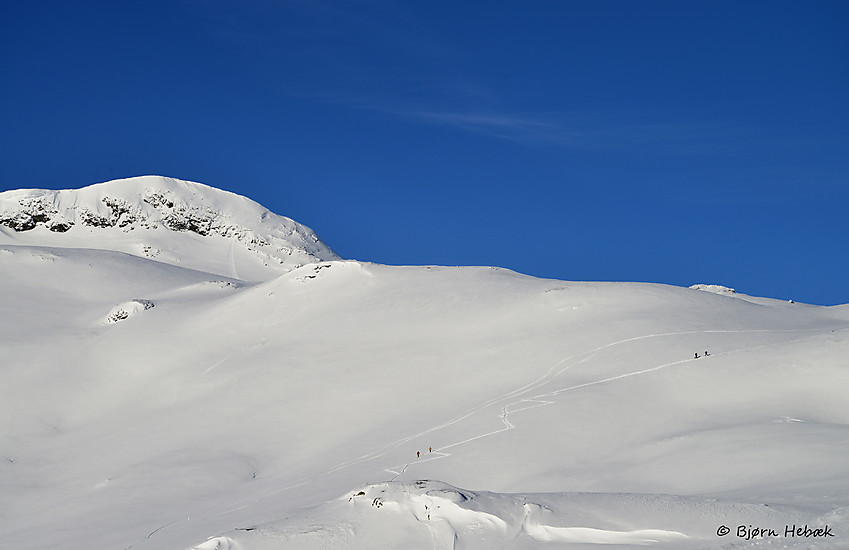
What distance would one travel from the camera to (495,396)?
36.9m

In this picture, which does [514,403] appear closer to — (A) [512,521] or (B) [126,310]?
(A) [512,521]

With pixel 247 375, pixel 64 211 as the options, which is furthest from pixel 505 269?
pixel 64 211

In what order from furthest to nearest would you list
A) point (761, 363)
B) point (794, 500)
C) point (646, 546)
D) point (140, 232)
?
point (140, 232)
point (761, 363)
point (794, 500)
point (646, 546)

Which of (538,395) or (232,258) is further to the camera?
(232,258)

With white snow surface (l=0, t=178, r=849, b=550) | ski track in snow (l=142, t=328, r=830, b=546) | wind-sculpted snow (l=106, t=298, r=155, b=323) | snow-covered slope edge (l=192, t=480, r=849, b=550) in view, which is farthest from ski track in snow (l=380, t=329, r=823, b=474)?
wind-sculpted snow (l=106, t=298, r=155, b=323)

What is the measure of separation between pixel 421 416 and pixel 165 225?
349ft

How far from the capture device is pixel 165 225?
130 meters

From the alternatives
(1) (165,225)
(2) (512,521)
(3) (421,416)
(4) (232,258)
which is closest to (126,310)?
(3) (421,416)

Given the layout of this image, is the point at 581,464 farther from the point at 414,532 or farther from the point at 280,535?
the point at 280,535

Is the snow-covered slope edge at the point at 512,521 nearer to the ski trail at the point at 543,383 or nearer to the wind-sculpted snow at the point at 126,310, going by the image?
the ski trail at the point at 543,383

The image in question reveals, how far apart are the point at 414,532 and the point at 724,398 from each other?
66.7ft

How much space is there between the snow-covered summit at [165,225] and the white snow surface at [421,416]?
168 feet

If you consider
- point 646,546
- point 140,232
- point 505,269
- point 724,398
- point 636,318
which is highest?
Result: point 140,232

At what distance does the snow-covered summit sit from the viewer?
390 feet
